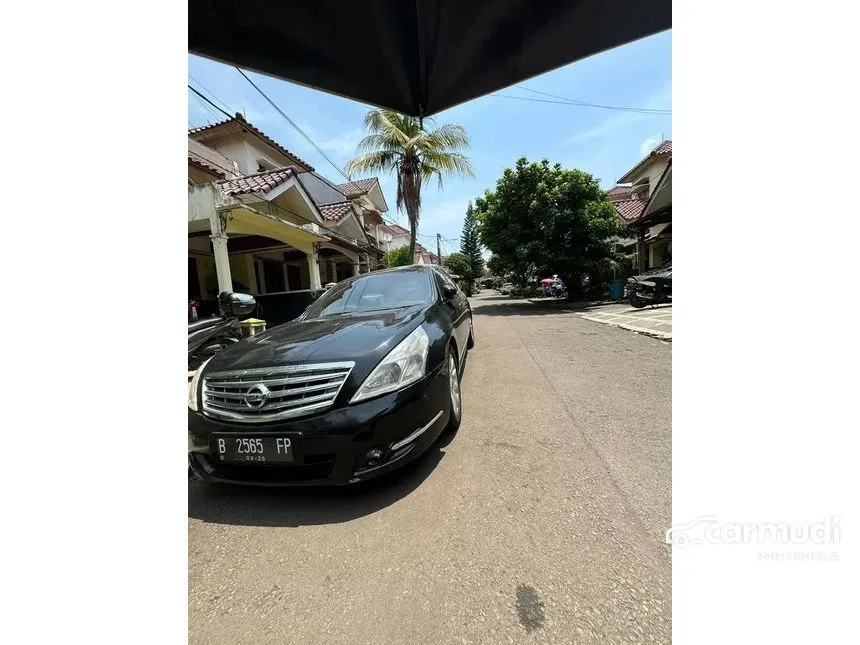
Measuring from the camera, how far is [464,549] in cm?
158

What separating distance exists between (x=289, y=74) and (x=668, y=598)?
265 centimetres

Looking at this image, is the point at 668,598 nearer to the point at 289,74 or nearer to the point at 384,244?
the point at 289,74

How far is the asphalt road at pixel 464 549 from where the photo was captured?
4.16 feet

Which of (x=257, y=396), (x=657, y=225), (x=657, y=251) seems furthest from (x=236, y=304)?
(x=657, y=251)

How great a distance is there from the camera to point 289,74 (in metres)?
1.56

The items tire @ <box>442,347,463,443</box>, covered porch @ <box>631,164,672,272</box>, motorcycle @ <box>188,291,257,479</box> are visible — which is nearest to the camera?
tire @ <box>442,347,463,443</box>

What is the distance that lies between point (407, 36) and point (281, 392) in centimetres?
187

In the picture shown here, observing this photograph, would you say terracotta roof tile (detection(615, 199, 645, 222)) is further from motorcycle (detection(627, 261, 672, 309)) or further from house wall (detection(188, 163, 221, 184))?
house wall (detection(188, 163, 221, 184))

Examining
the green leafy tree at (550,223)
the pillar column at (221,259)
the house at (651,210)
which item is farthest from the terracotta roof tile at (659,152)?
the pillar column at (221,259)

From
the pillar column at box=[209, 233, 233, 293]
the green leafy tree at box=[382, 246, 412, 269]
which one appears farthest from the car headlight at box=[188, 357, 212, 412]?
the green leafy tree at box=[382, 246, 412, 269]

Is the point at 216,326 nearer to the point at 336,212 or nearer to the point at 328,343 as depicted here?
the point at 328,343

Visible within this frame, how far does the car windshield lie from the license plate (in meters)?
1.59

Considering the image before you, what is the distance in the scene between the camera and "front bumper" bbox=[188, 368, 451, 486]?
6.03 ft
